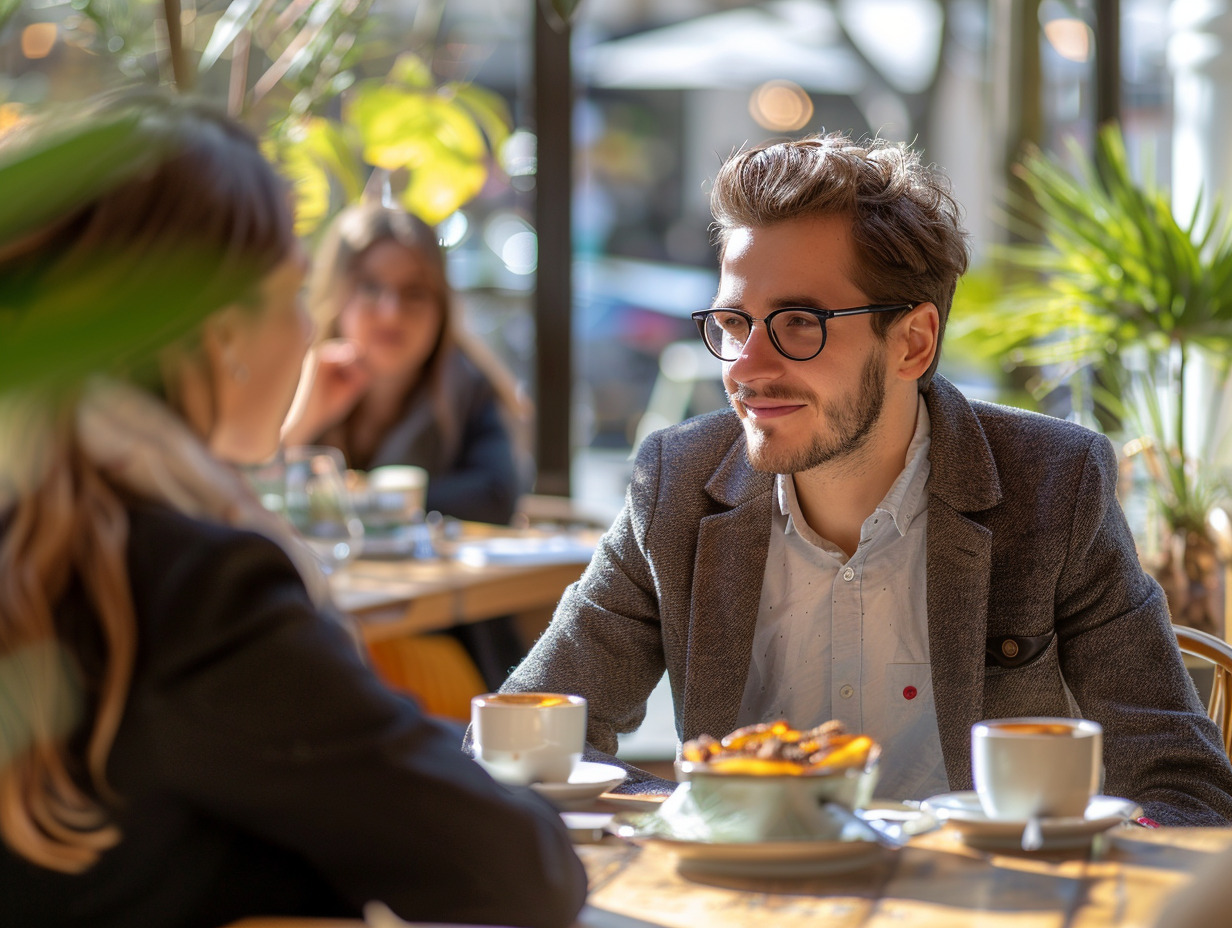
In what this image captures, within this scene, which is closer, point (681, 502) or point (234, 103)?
point (681, 502)

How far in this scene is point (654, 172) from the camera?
432 cm

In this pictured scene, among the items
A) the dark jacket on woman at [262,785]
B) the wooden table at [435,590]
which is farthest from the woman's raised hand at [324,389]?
the dark jacket on woman at [262,785]

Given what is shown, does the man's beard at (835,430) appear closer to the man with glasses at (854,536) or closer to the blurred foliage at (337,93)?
the man with glasses at (854,536)

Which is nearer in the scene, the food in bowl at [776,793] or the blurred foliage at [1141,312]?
the food in bowl at [776,793]

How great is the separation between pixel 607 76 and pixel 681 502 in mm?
2907

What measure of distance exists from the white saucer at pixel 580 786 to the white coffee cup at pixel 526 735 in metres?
0.01

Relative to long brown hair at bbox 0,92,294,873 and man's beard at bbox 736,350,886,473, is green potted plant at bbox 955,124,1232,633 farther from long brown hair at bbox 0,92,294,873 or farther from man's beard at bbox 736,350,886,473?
long brown hair at bbox 0,92,294,873

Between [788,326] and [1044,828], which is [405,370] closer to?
[788,326]

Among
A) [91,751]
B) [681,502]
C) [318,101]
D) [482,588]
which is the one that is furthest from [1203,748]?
[318,101]

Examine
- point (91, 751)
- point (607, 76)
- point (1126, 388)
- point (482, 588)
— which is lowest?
point (482, 588)

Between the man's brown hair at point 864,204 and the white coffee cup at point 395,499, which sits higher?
the man's brown hair at point 864,204

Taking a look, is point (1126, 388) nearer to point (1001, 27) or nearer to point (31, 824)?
point (1001, 27)

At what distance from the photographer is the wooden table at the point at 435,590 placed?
8.35 ft

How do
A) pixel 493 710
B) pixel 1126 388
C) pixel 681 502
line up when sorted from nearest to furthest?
pixel 493 710
pixel 681 502
pixel 1126 388
